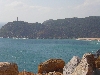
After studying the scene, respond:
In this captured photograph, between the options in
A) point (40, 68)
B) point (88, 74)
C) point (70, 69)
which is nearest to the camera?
point (88, 74)

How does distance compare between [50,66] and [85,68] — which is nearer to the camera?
[85,68]

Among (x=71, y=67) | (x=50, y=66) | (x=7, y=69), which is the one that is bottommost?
(x=50, y=66)

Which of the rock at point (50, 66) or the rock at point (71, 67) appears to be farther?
the rock at point (50, 66)

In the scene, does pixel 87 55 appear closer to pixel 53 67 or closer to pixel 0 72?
pixel 0 72

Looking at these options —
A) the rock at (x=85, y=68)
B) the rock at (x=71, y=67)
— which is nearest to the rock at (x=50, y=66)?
the rock at (x=71, y=67)

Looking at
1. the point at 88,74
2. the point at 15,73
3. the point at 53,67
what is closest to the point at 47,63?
the point at 53,67

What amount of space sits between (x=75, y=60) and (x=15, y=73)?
2.74m

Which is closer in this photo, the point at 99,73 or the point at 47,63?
the point at 99,73

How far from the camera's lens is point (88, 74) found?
8.87m

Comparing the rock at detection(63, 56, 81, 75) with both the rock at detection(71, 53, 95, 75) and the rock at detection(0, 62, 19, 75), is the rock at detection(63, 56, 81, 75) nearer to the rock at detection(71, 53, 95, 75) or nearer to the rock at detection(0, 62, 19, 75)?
the rock at detection(71, 53, 95, 75)

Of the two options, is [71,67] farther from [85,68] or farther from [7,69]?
[7,69]

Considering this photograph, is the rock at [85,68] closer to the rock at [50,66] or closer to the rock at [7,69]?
the rock at [7,69]

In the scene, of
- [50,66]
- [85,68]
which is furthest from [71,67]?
[50,66]

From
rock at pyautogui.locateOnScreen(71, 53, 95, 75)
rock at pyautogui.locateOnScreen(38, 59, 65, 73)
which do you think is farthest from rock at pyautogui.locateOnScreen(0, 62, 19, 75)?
rock at pyautogui.locateOnScreen(38, 59, 65, 73)
